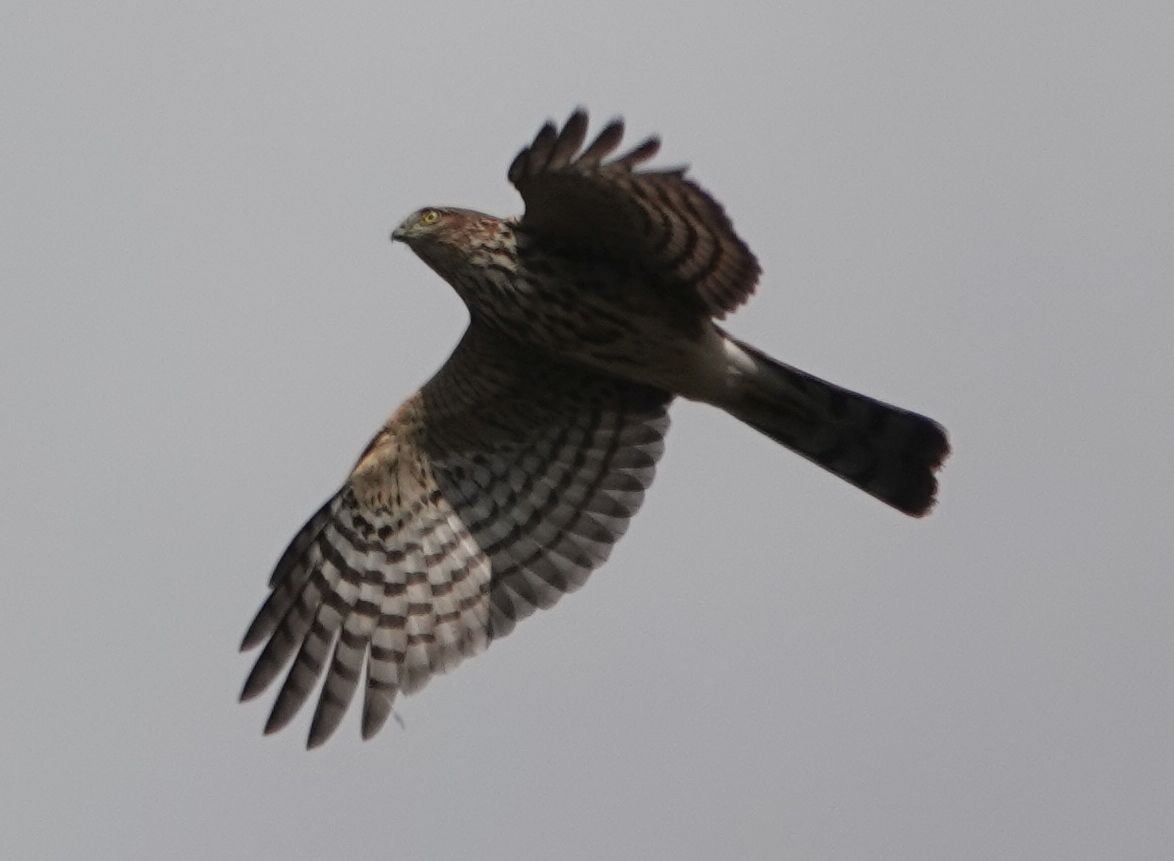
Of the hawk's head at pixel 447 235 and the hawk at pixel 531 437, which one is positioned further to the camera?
the hawk's head at pixel 447 235

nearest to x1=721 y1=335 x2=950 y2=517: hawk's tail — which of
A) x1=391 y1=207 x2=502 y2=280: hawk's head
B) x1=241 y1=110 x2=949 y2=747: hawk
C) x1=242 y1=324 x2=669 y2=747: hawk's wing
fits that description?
x1=241 y1=110 x2=949 y2=747: hawk

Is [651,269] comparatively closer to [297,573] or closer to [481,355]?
[481,355]

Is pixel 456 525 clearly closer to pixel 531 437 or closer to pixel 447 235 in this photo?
pixel 531 437

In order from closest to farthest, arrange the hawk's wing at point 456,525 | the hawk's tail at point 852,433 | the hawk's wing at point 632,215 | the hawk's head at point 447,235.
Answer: the hawk's wing at point 632,215
the hawk's head at point 447,235
the hawk's tail at point 852,433
the hawk's wing at point 456,525

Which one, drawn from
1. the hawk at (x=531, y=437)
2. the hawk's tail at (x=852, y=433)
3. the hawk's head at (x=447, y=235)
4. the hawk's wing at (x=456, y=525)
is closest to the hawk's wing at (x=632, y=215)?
the hawk at (x=531, y=437)

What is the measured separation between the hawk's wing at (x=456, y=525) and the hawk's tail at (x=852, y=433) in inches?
25.3

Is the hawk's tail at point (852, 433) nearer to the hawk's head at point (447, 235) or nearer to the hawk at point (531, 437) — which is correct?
the hawk at point (531, 437)

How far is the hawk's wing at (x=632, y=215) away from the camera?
347 inches

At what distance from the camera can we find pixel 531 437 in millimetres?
10812

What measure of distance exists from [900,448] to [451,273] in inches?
87.4

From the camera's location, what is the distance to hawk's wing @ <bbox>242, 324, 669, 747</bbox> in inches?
412

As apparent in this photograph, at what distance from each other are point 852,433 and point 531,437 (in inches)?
63.6

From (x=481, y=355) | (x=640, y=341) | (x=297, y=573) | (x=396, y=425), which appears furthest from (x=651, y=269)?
(x=297, y=573)

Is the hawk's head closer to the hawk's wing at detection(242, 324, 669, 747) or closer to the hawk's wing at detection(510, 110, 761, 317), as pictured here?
the hawk's wing at detection(510, 110, 761, 317)
